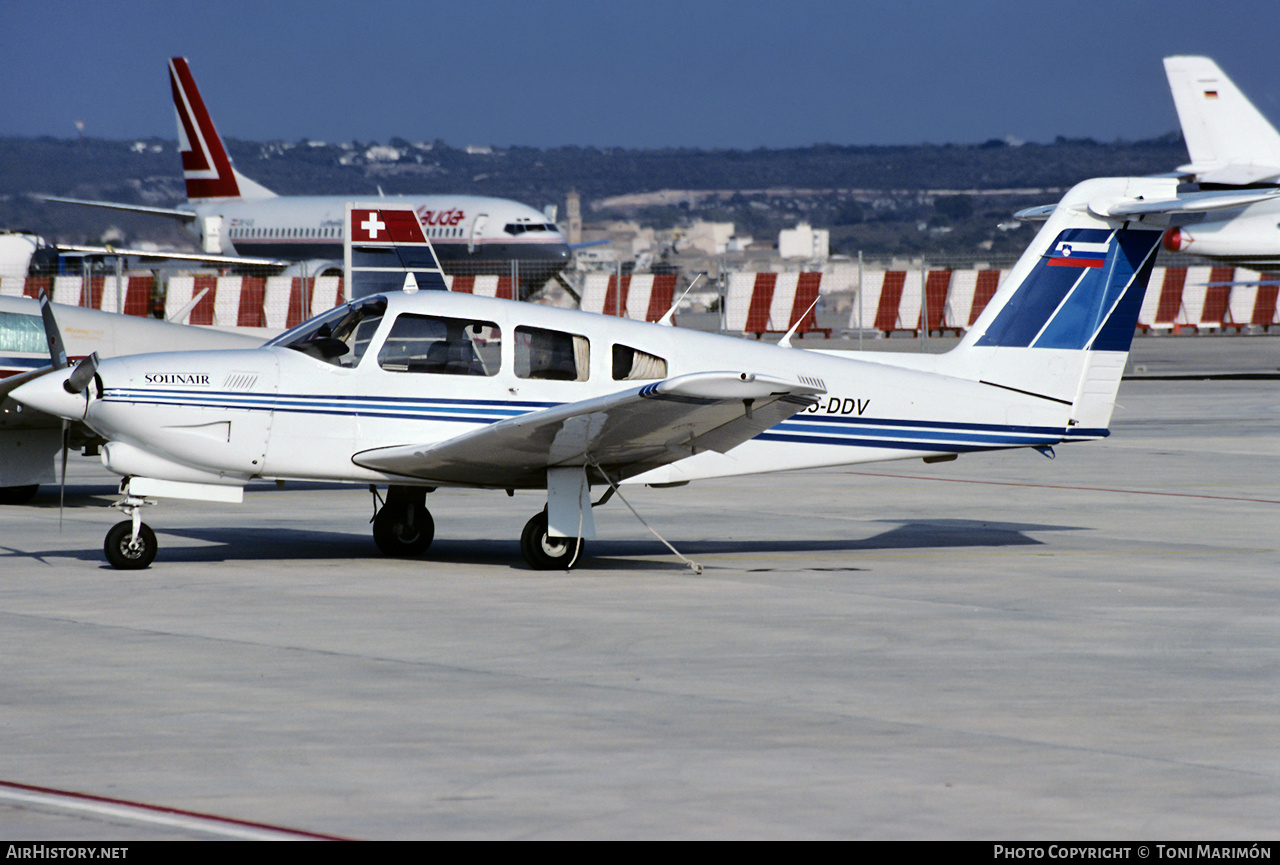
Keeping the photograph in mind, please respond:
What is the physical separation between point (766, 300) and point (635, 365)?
28607mm

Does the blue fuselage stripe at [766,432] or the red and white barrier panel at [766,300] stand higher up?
the blue fuselage stripe at [766,432]

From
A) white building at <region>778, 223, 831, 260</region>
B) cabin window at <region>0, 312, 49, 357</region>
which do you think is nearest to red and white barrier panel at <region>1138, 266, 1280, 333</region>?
cabin window at <region>0, 312, 49, 357</region>

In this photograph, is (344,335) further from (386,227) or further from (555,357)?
(386,227)

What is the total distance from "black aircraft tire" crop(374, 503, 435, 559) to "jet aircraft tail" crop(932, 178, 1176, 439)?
440 centimetres

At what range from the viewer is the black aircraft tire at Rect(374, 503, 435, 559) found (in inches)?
463

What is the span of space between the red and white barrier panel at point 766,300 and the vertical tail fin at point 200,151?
2608 cm

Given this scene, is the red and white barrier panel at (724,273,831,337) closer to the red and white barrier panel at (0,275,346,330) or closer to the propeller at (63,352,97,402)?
the red and white barrier panel at (0,275,346,330)

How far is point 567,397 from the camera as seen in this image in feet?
36.1

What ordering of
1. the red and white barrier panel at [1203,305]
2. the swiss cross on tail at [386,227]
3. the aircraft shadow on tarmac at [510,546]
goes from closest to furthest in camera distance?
the aircraft shadow on tarmac at [510,546] → the swiss cross on tail at [386,227] → the red and white barrier panel at [1203,305]

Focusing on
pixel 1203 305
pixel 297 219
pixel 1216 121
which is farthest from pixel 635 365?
pixel 297 219

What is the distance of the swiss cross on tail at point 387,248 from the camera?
76.9ft

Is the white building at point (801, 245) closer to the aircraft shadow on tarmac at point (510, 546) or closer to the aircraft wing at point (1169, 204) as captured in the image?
the aircraft shadow on tarmac at point (510, 546)

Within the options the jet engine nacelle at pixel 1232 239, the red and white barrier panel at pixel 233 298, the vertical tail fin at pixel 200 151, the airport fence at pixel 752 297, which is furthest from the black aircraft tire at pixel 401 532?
the vertical tail fin at pixel 200 151

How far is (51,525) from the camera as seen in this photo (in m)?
13.3
